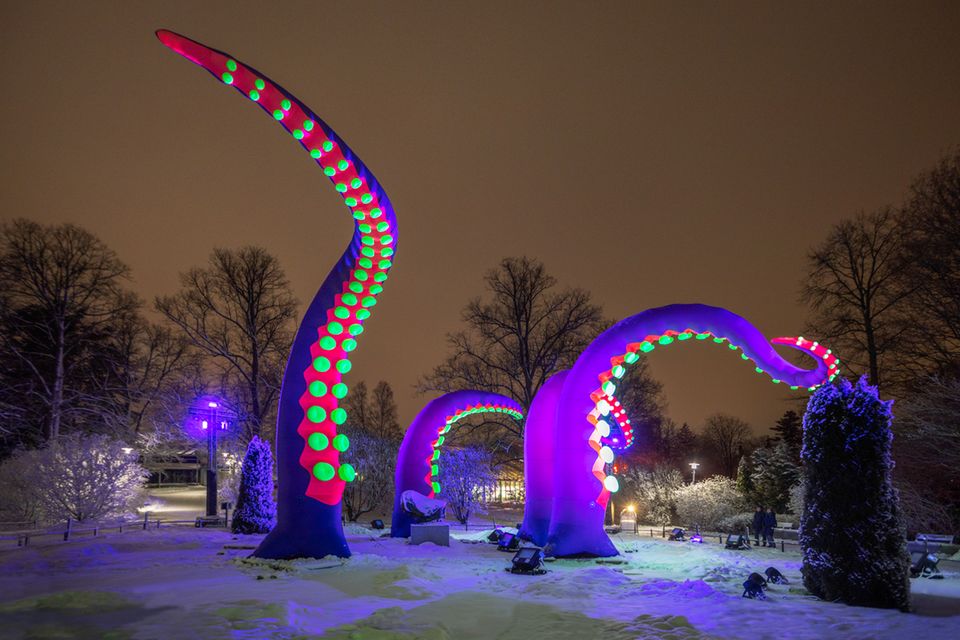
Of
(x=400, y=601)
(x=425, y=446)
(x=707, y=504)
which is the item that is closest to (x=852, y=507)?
(x=400, y=601)

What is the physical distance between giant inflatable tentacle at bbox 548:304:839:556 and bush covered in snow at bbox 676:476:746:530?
12498 millimetres

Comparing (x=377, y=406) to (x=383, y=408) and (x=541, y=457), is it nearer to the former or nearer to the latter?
(x=383, y=408)

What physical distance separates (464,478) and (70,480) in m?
15.0

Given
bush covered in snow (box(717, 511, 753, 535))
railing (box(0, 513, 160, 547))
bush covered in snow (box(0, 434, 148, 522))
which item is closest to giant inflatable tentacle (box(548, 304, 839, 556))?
bush covered in snow (box(717, 511, 753, 535))

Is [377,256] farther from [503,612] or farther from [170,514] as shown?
[170,514]

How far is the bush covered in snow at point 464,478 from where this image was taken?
27969 mm

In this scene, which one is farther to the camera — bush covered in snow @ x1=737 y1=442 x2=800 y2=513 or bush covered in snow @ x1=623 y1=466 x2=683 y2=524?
bush covered in snow @ x1=623 y1=466 x2=683 y2=524

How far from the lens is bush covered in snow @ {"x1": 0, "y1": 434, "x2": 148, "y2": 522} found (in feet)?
59.8

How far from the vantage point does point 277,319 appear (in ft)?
91.2

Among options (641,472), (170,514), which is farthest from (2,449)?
(641,472)

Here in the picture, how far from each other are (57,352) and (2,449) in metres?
4.91

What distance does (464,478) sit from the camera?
28125mm

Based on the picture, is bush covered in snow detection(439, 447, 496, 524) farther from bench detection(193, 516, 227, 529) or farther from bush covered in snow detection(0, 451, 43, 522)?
bush covered in snow detection(0, 451, 43, 522)

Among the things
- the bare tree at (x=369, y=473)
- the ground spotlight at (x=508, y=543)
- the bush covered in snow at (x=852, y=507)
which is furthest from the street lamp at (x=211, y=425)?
the bush covered in snow at (x=852, y=507)
